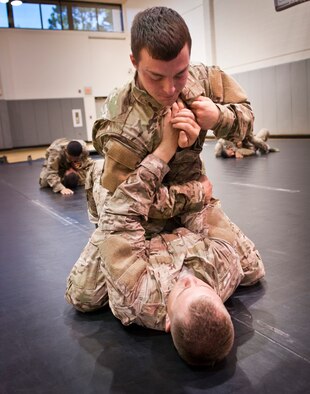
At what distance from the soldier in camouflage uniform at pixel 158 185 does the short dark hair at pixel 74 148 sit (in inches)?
135

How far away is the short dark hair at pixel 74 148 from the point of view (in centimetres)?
536

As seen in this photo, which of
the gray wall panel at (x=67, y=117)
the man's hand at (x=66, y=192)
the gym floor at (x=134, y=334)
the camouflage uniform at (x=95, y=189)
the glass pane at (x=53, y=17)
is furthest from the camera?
the gray wall panel at (x=67, y=117)

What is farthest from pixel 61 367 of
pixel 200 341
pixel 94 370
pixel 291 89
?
pixel 291 89

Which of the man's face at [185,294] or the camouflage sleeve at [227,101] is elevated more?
the camouflage sleeve at [227,101]

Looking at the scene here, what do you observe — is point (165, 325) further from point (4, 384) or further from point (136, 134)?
point (136, 134)

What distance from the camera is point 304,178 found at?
478cm

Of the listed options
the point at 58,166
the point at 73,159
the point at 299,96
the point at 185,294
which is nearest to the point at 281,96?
the point at 299,96

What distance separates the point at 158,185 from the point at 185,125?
0.30 meters

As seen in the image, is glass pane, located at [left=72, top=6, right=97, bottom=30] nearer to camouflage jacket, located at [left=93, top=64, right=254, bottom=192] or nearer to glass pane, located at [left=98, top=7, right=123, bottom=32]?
glass pane, located at [left=98, top=7, right=123, bottom=32]

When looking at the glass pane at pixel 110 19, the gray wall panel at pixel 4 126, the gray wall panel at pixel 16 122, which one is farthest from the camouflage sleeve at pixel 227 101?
the glass pane at pixel 110 19

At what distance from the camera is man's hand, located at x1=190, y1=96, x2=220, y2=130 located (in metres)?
1.77

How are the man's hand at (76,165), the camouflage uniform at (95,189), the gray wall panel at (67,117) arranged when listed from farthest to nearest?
1. the gray wall panel at (67,117)
2. the man's hand at (76,165)
3. the camouflage uniform at (95,189)

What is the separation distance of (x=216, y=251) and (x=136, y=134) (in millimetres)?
607

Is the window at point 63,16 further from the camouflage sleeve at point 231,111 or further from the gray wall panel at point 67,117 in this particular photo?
the camouflage sleeve at point 231,111
